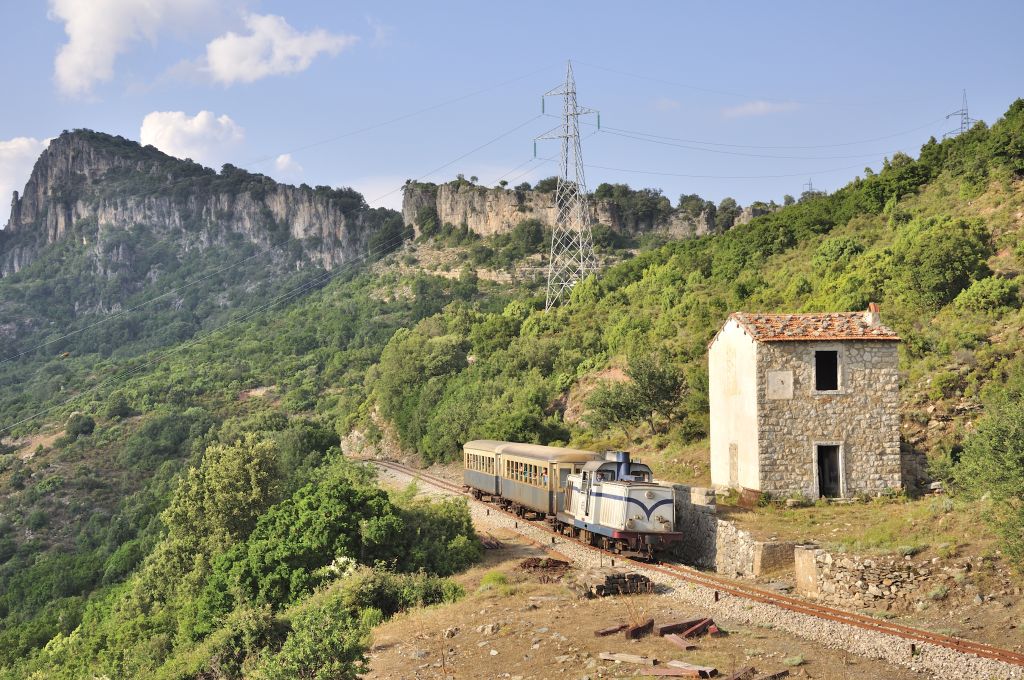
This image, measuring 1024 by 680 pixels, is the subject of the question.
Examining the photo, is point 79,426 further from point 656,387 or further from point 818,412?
point 818,412

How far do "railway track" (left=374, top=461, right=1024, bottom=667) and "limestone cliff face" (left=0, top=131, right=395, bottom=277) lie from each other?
126 meters

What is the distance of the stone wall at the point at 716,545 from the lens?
689 inches

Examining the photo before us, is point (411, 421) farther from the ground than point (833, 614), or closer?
farther from the ground

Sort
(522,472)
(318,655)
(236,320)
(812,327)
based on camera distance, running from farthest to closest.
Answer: (236,320) → (522,472) → (812,327) → (318,655)

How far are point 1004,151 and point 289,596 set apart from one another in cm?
3581

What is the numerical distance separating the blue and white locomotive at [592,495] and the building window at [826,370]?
5.09m

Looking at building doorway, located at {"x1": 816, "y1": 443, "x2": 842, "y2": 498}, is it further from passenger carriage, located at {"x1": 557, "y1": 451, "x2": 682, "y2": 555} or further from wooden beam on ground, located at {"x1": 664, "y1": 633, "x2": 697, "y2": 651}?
wooden beam on ground, located at {"x1": 664, "y1": 633, "x2": 697, "y2": 651}

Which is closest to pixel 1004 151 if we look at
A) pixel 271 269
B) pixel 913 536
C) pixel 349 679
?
pixel 913 536

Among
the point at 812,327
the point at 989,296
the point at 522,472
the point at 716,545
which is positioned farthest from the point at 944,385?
the point at 522,472

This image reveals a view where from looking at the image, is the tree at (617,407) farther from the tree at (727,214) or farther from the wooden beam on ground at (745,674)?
the tree at (727,214)

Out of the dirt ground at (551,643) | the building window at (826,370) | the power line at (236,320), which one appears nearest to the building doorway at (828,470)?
the building window at (826,370)

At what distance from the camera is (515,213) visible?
338 feet

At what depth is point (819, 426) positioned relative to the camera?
20828 millimetres

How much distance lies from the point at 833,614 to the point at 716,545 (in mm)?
5644
